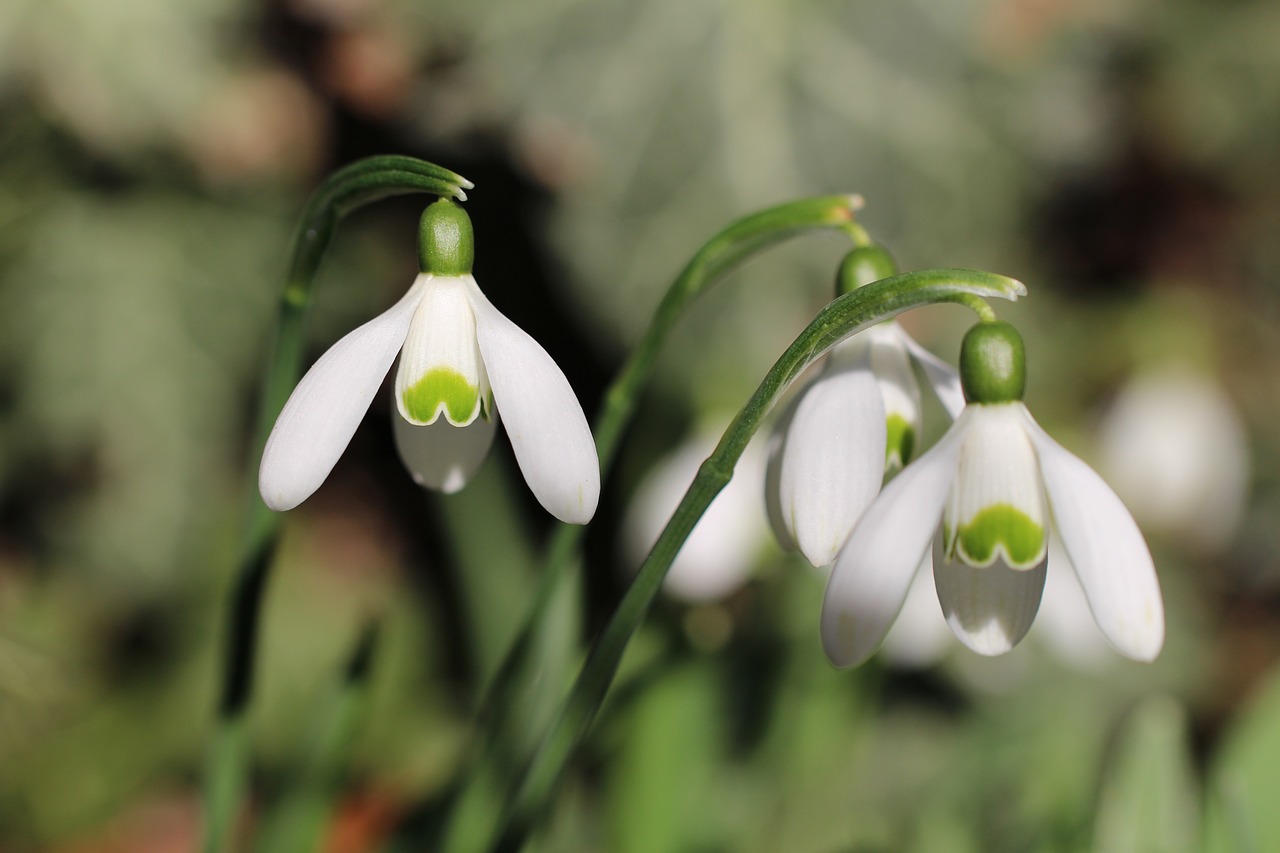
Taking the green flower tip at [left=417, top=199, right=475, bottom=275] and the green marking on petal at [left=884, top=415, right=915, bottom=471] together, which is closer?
the green flower tip at [left=417, top=199, right=475, bottom=275]

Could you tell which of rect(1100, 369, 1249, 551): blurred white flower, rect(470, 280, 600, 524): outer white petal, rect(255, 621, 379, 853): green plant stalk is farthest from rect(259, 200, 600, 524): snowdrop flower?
rect(1100, 369, 1249, 551): blurred white flower

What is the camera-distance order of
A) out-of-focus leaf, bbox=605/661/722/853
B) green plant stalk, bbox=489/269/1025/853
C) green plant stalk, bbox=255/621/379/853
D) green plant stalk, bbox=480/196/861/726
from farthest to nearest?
out-of-focus leaf, bbox=605/661/722/853 < green plant stalk, bbox=255/621/379/853 < green plant stalk, bbox=480/196/861/726 < green plant stalk, bbox=489/269/1025/853

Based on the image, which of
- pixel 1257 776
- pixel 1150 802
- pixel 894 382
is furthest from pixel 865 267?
pixel 1257 776

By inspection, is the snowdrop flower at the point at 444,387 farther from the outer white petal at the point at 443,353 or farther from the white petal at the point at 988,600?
the white petal at the point at 988,600

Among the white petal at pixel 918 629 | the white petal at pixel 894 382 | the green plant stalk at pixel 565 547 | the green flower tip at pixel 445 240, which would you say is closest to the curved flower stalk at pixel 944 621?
the white petal at pixel 918 629

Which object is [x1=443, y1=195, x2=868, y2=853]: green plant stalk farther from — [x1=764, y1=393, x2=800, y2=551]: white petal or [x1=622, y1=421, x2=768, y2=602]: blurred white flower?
[x1=622, y1=421, x2=768, y2=602]: blurred white flower

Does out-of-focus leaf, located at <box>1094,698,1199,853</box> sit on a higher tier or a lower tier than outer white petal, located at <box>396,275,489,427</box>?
lower

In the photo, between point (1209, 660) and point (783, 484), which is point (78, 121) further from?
point (1209, 660)

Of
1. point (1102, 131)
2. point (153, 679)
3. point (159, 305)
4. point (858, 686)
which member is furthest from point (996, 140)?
point (153, 679)
